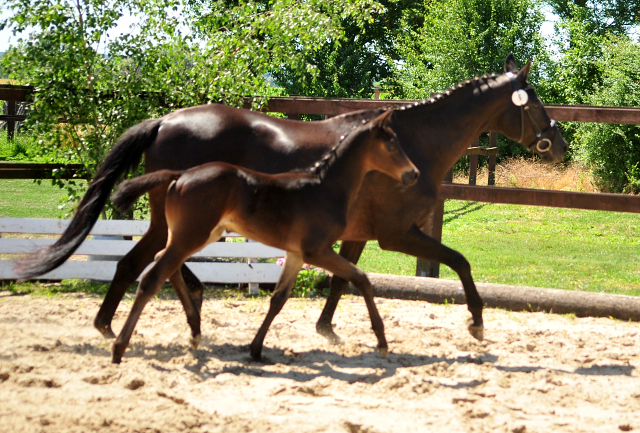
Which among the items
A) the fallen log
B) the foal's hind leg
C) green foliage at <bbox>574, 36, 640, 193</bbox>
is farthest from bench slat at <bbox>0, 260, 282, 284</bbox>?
green foliage at <bbox>574, 36, 640, 193</bbox>

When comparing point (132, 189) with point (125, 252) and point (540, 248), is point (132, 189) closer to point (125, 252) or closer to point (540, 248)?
point (125, 252)

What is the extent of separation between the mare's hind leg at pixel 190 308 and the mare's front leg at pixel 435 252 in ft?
4.68

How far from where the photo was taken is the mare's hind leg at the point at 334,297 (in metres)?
5.09

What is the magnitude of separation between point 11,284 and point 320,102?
3.60 meters

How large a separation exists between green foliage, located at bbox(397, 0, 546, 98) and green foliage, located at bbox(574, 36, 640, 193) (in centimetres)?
429

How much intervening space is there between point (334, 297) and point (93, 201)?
6.30ft

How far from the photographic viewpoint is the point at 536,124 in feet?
17.3

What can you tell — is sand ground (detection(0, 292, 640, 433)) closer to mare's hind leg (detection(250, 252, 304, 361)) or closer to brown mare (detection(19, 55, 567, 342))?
mare's hind leg (detection(250, 252, 304, 361))

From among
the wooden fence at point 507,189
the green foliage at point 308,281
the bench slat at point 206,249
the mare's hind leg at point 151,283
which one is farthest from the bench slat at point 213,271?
the mare's hind leg at point 151,283

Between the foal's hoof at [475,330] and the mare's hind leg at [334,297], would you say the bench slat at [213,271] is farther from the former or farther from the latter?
the foal's hoof at [475,330]

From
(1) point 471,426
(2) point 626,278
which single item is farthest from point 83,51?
(2) point 626,278

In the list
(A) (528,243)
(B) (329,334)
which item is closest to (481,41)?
(A) (528,243)

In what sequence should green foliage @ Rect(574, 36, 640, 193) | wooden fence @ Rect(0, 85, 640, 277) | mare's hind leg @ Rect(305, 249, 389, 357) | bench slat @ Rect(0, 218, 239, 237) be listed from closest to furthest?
mare's hind leg @ Rect(305, 249, 389, 357) → wooden fence @ Rect(0, 85, 640, 277) → bench slat @ Rect(0, 218, 239, 237) → green foliage @ Rect(574, 36, 640, 193)

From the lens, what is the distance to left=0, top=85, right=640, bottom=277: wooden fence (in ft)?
21.0
